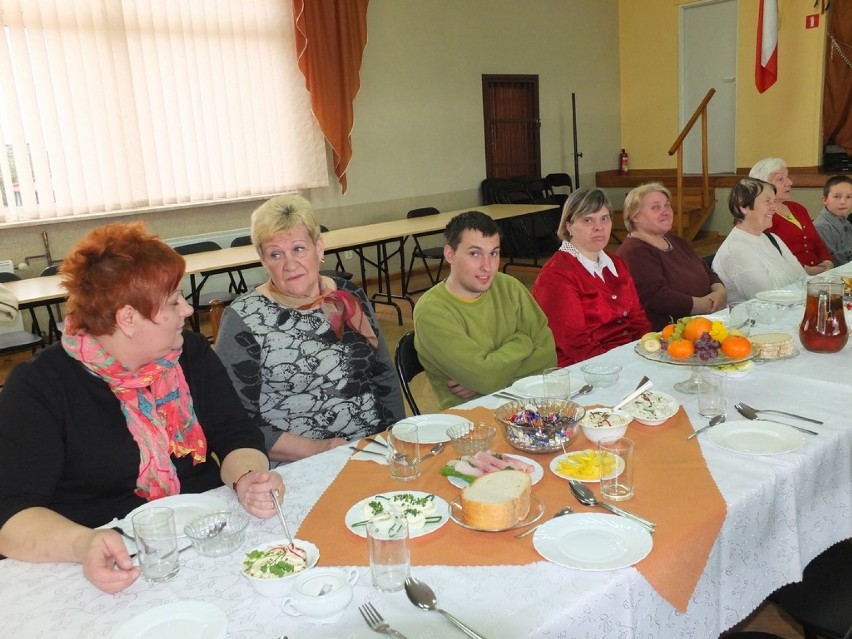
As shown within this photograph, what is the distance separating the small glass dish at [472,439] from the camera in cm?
159

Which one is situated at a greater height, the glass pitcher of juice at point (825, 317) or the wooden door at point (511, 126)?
the wooden door at point (511, 126)

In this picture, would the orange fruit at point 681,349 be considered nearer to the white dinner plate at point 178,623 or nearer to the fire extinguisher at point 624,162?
the white dinner plate at point 178,623

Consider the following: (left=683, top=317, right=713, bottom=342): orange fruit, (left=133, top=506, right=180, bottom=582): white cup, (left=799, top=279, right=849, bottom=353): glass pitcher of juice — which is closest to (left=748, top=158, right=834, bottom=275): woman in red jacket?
(left=799, top=279, right=849, bottom=353): glass pitcher of juice

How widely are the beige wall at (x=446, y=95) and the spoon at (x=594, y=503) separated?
555 cm

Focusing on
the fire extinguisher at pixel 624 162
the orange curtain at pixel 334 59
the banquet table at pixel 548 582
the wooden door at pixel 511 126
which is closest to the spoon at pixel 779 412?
the banquet table at pixel 548 582

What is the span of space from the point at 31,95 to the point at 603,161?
282 inches

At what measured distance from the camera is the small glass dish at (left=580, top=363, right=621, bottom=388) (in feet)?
6.49

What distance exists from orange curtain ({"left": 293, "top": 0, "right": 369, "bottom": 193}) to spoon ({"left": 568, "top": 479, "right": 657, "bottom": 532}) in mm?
6021

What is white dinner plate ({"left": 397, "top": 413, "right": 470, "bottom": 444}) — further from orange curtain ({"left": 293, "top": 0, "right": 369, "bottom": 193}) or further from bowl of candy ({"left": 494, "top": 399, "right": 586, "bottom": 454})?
orange curtain ({"left": 293, "top": 0, "right": 369, "bottom": 193})

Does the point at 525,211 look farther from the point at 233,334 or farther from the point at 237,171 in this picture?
the point at 233,334

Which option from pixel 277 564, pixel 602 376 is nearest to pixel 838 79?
pixel 602 376

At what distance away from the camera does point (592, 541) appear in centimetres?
121

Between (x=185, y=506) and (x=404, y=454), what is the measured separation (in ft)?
1.47

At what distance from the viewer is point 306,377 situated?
213 centimetres
